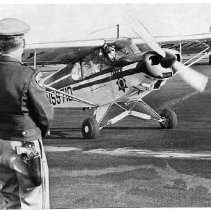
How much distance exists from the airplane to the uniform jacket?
5.71 metres

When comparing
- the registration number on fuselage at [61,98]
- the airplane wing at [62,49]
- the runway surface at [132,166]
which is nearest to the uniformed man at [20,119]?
the runway surface at [132,166]

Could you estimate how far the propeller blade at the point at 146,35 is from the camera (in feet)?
29.6

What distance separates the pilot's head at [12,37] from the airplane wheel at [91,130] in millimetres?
6695

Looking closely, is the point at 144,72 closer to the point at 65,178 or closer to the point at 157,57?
the point at 157,57

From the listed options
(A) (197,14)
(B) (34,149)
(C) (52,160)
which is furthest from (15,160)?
(A) (197,14)

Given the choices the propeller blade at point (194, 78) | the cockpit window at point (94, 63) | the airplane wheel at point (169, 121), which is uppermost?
the cockpit window at point (94, 63)

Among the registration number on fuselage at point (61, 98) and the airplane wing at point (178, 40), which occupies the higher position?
the airplane wing at point (178, 40)

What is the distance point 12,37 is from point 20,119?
0.58m

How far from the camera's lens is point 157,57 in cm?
927

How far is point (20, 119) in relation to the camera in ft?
11.7

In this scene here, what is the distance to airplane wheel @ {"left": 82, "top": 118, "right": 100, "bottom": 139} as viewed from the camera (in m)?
10.2

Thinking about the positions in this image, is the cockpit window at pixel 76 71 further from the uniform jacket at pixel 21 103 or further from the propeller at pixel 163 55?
the uniform jacket at pixel 21 103

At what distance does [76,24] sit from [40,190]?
5983 millimetres

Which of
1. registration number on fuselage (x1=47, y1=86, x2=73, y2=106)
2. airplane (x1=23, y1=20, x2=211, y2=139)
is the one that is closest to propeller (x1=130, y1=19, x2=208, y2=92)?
airplane (x1=23, y1=20, x2=211, y2=139)
